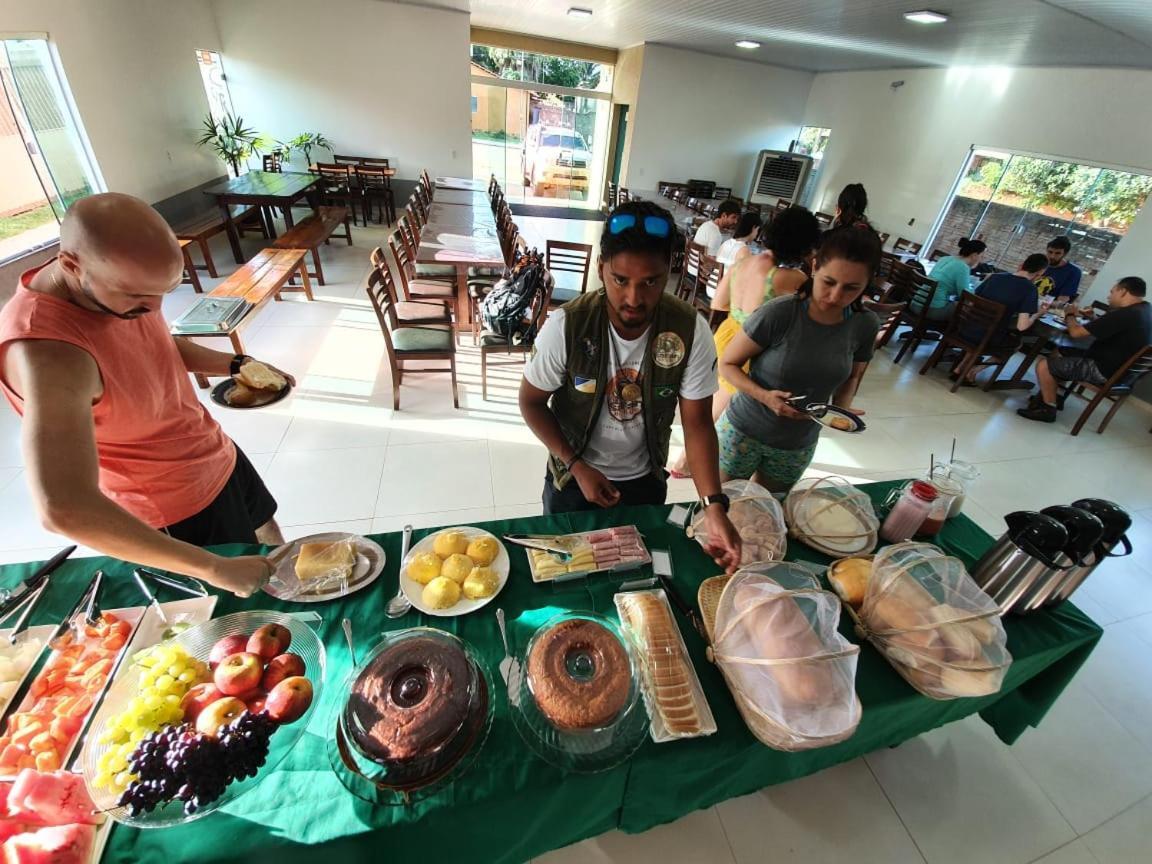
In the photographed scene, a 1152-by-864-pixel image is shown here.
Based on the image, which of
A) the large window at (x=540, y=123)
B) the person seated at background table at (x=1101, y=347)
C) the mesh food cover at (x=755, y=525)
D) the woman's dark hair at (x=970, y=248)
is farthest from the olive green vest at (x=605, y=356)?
the large window at (x=540, y=123)

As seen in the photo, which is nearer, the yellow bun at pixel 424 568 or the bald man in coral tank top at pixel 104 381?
the bald man in coral tank top at pixel 104 381

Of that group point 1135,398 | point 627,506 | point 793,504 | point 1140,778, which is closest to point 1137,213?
point 1135,398

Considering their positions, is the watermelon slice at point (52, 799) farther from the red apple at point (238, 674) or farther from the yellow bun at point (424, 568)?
the yellow bun at point (424, 568)

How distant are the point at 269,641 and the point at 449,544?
0.39m

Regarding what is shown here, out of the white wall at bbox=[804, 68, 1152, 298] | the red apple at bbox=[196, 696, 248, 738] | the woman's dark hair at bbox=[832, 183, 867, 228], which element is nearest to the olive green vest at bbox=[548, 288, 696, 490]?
the red apple at bbox=[196, 696, 248, 738]

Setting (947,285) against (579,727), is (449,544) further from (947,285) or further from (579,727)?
(947,285)

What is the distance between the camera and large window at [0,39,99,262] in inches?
146

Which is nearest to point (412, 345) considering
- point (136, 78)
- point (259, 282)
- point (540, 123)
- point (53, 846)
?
point (259, 282)

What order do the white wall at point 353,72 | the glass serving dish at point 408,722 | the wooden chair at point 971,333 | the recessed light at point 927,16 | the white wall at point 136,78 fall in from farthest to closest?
the white wall at point 353,72
the white wall at point 136,78
the recessed light at point 927,16
the wooden chair at point 971,333
the glass serving dish at point 408,722

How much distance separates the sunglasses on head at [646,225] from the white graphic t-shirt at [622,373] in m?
0.25

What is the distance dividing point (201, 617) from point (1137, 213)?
25.2 ft

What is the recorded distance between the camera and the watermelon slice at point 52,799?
670 mm

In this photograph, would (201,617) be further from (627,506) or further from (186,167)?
(186,167)

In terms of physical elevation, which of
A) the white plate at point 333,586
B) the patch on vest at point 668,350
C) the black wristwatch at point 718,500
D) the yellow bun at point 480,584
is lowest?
the white plate at point 333,586
